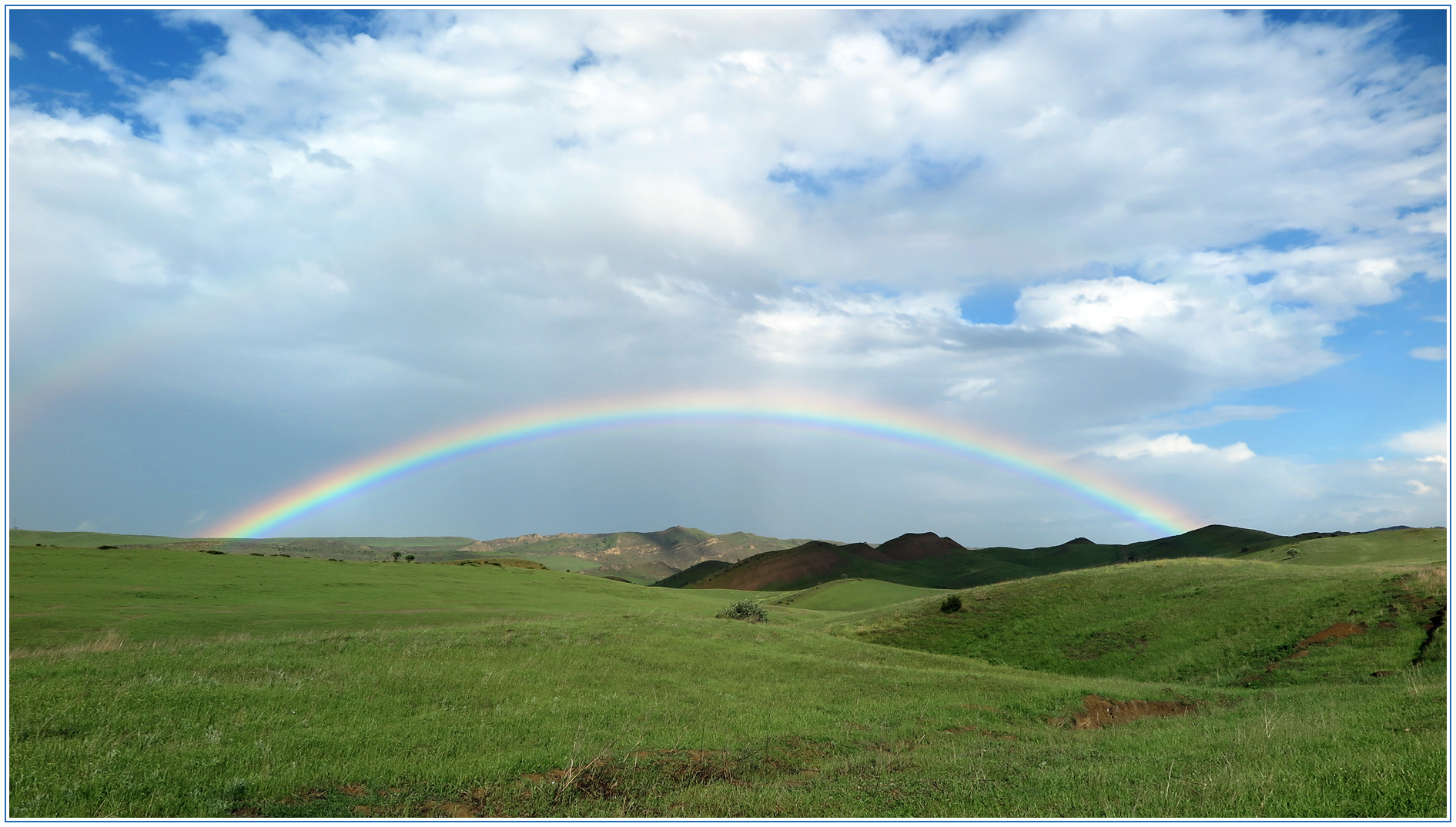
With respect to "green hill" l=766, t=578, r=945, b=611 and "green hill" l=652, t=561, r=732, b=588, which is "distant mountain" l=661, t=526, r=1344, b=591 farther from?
"green hill" l=766, t=578, r=945, b=611

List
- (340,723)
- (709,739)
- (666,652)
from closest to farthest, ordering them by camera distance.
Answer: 1. (340,723)
2. (709,739)
3. (666,652)

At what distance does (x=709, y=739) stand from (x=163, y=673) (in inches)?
473

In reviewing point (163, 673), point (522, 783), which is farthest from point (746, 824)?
point (163, 673)

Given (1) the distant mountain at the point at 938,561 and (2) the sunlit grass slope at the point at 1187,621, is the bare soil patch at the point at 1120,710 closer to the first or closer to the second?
(2) the sunlit grass slope at the point at 1187,621

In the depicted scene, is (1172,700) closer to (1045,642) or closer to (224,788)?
(1045,642)

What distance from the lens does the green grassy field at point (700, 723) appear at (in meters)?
9.63

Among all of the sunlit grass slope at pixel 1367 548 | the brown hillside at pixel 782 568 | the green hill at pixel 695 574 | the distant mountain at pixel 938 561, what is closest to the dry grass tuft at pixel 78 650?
the sunlit grass slope at pixel 1367 548

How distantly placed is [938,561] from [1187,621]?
123444 millimetres

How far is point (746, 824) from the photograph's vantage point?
8273mm

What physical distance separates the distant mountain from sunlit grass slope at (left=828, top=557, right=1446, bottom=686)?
7496 centimetres

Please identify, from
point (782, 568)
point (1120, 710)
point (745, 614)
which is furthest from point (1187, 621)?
point (782, 568)

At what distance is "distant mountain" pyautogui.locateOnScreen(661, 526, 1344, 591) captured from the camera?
436ft

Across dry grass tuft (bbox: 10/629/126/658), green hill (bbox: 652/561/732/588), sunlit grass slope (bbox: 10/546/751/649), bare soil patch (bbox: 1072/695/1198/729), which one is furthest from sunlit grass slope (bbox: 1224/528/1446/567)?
green hill (bbox: 652/561/732/588)

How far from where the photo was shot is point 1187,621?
1446 inches
